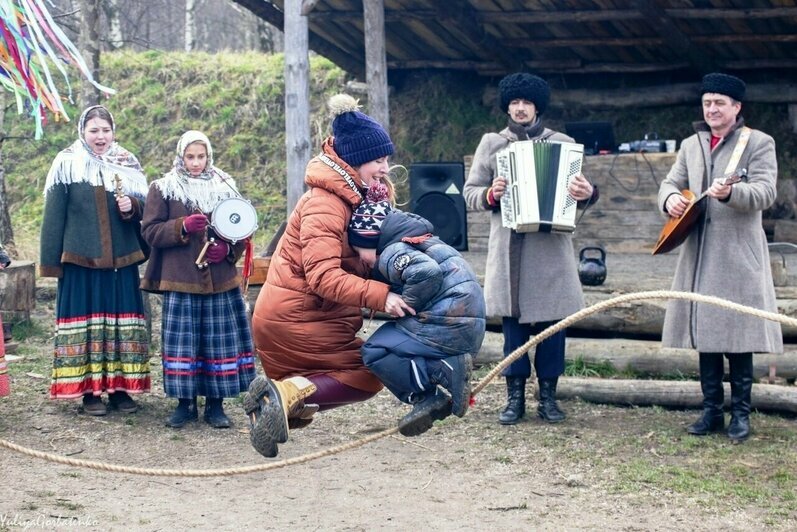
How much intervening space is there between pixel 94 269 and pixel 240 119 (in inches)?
374

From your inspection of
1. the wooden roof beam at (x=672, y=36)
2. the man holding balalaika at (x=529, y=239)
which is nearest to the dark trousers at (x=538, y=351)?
the man holding balalaika at (x=529, y=239)

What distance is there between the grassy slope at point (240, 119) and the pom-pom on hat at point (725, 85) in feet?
21.1

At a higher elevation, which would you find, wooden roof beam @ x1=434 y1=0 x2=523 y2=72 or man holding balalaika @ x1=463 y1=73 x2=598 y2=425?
wooden roof beam @ x1=434 y1=0 x2=523 y2=72

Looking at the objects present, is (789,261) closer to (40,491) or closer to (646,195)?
(646,195)

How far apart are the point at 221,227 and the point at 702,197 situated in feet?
8.37

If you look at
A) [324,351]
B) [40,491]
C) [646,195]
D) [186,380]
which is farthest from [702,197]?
[646,195]

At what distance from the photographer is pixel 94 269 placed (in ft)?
20.4

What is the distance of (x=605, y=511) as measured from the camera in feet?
15.5

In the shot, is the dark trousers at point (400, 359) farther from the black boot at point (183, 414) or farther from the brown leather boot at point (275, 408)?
the black boot at point (183, 414)

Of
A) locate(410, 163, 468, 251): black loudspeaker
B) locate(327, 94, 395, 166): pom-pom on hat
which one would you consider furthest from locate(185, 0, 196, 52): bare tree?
locate(327, 94, 395, 166): pom-pom on hat

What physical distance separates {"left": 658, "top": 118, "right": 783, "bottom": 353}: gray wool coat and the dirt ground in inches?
23.0

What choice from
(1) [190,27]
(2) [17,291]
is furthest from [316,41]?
(1) [190,27]

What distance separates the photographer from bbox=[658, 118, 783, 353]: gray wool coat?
5.55 metres

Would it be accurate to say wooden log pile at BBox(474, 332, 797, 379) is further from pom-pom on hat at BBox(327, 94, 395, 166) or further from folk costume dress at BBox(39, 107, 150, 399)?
pom-pom on hat at BBox(327, 94, 395, 166)
